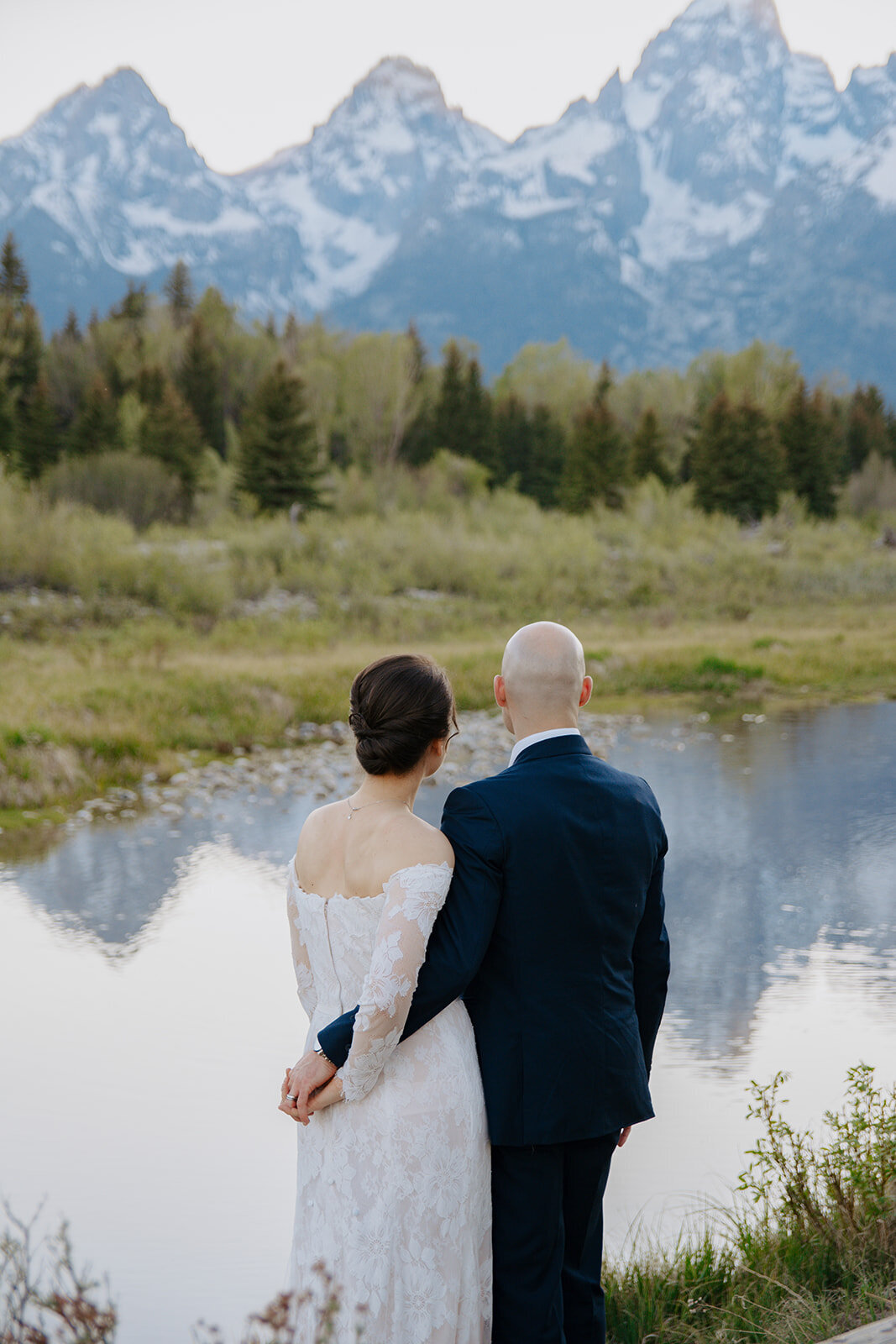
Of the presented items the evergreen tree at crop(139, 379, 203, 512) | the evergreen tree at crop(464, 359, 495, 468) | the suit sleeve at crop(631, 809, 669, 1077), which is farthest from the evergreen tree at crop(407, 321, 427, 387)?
the suit sleeve at crop(631, 809, 669, 1077)

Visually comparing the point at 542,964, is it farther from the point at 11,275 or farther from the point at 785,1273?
the point at 11,275

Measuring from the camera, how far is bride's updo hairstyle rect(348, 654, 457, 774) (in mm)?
2018

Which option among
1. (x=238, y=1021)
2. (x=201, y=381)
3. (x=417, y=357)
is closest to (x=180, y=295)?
(x=201, y=381)

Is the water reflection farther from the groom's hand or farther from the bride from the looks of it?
the groom's hand

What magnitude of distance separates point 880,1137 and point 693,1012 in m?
2.98

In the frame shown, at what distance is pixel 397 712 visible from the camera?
202 centimetres

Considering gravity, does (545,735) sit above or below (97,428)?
below

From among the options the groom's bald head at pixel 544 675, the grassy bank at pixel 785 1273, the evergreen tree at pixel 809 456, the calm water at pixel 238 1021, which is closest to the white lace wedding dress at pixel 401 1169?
the groom's bald head at pixel 544 675

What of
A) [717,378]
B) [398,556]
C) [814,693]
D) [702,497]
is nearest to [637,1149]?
[814,693]

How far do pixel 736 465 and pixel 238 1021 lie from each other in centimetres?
3657

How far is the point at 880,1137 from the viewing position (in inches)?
120

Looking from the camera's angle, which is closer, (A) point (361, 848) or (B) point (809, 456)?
(A) point (361, 848)

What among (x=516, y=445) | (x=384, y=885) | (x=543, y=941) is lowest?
(x=543, y=941)

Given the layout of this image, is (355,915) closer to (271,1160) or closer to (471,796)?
→ (471,796)
